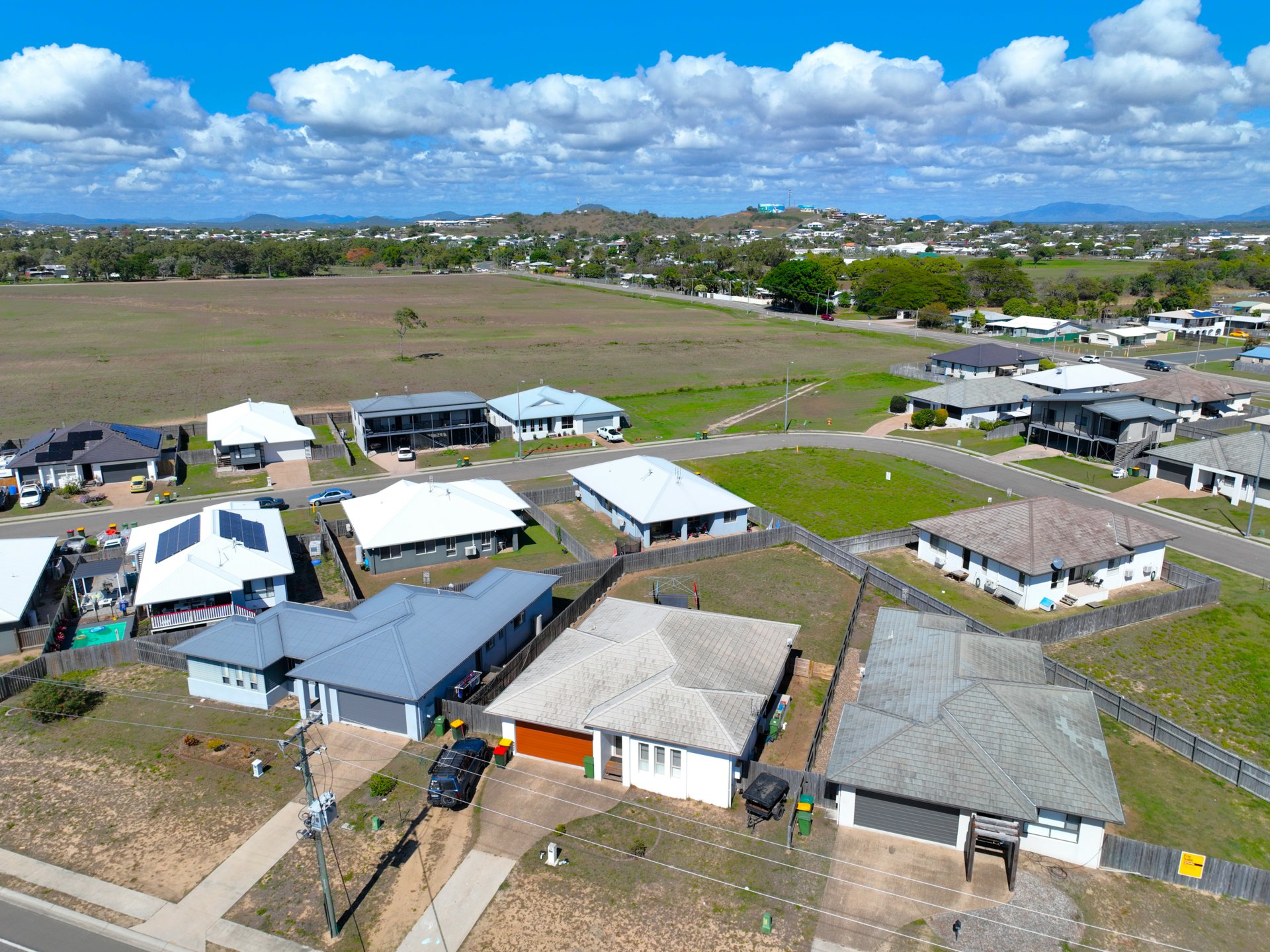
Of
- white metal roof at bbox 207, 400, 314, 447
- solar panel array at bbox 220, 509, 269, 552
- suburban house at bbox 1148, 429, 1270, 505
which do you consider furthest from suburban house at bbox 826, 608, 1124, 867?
white metal roof at bbox 207, 400, 314, 447

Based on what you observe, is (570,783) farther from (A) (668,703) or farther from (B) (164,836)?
(B) (164,836)

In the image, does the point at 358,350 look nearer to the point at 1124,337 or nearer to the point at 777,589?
the point at 777,589

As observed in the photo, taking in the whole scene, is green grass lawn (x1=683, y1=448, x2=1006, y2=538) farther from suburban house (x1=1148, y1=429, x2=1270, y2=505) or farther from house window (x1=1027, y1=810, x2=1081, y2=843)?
house window (x1=1027, y1=810, x2=1081, y2=843)

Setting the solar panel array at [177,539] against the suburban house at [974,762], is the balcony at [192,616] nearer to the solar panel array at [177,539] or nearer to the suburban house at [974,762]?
the solar panel array at [177,539]

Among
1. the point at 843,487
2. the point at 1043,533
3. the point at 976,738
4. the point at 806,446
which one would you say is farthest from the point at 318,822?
the point at 806,446

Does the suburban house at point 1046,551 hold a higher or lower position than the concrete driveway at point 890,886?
higher

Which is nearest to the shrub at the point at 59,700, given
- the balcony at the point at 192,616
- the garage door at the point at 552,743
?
the balcony at the point at 192,616
